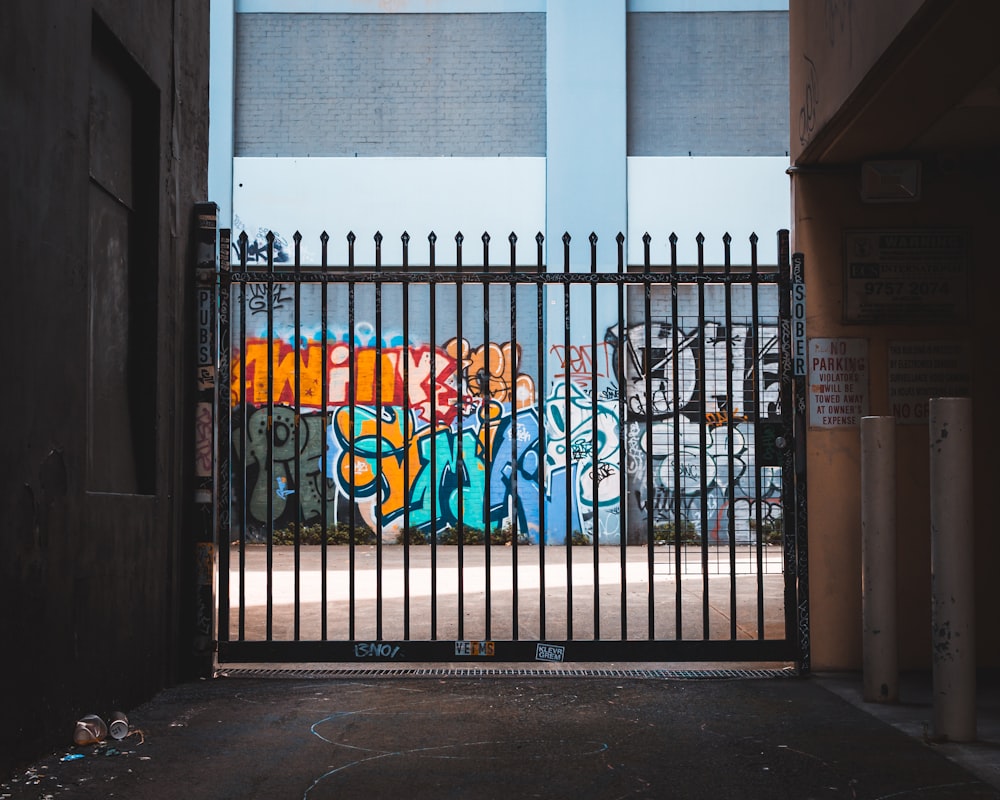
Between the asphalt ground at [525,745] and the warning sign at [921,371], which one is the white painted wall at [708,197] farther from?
the asphalt ground at [525,745]

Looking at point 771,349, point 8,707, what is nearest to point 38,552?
point 8,707

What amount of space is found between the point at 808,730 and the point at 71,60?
4392mm

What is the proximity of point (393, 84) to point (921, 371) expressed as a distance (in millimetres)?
12543

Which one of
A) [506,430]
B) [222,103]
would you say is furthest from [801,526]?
[222,103]

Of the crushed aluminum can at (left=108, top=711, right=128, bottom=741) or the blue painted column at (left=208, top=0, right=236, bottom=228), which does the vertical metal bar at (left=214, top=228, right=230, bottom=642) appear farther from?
the blue painted column at (left=208, top=0, right=236, bottom=228)

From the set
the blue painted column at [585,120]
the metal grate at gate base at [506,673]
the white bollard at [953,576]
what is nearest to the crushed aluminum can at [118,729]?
the metal grate at gate base at [506,673]

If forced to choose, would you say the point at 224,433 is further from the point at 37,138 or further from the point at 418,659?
the point at 37,138

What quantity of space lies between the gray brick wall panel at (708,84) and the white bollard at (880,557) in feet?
40.9

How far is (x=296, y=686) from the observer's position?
589 centimetres

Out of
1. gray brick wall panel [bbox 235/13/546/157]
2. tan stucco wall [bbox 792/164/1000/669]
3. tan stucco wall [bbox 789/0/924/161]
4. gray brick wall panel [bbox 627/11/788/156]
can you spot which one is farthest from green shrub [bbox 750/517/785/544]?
tan stucco wall [bbox 789/0/924/161]

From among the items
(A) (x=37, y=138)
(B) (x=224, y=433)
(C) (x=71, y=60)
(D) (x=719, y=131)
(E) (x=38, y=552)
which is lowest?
(E) (x=38, y=552)

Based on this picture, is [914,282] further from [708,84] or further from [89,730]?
[708,84]

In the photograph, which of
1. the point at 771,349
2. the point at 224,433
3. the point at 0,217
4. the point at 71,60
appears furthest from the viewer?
the point at 771,349

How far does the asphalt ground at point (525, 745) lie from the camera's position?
154 inches
